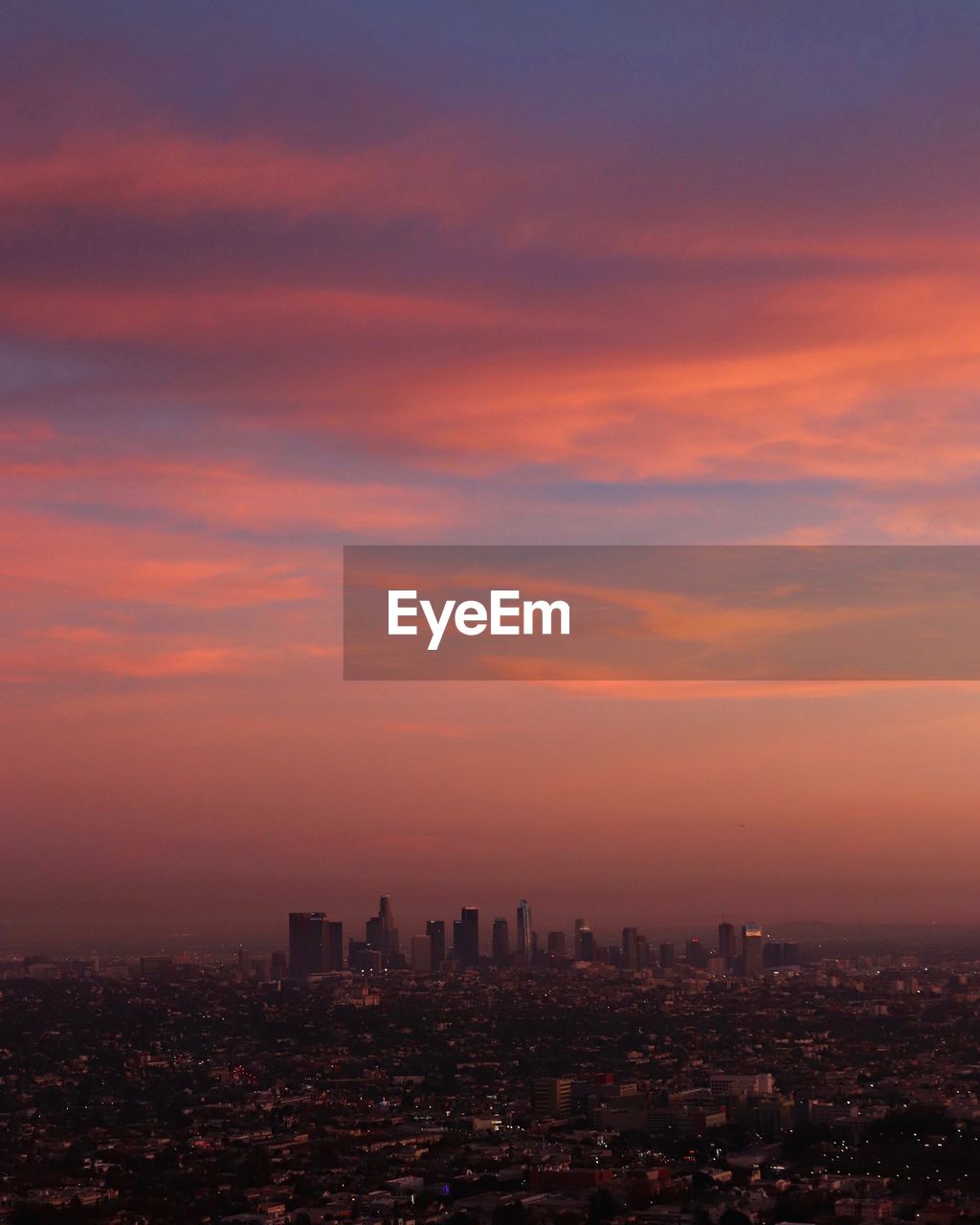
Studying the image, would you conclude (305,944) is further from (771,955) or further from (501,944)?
(771,955)

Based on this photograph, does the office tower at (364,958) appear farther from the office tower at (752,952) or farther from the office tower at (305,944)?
the office tower at (752,952)

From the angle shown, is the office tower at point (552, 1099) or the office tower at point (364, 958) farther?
the office tower at point (364, 958)

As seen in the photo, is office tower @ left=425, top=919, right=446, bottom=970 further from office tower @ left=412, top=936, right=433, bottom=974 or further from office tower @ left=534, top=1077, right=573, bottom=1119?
office tower @ left=534, top=1077, right=573, bottom=1119

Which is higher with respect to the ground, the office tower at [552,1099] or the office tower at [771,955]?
the office tower at [771,955]

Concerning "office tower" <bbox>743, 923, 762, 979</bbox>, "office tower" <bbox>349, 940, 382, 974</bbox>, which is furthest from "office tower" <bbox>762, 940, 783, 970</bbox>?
"office tower" <bbox>349, 940, 382, 974</bbox>

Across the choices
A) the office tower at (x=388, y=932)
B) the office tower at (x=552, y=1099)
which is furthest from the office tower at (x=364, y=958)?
the office tower at (x=552, y=1099)

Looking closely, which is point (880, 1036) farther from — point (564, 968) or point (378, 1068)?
point (564, 968)
